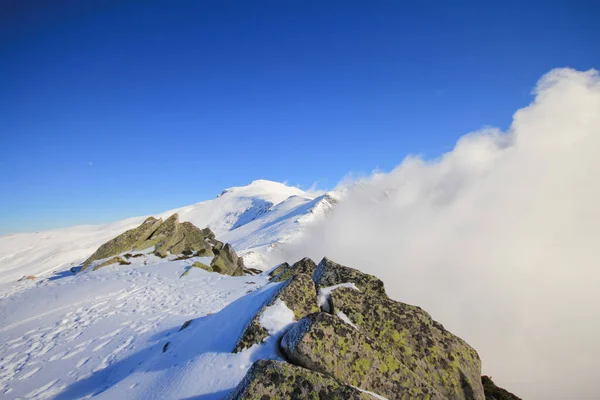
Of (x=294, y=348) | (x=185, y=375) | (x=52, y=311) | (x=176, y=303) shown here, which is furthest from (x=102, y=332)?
(x=294, y=348)

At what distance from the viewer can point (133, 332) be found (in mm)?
16172

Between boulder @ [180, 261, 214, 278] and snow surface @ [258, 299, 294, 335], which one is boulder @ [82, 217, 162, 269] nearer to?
boulder @ [180, 261, 214, 278]

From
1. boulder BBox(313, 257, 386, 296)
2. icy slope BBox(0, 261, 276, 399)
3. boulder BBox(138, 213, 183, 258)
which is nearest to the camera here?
icy slope BBox(0, 261, 276, 399)

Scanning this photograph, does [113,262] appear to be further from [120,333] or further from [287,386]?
[287,386]

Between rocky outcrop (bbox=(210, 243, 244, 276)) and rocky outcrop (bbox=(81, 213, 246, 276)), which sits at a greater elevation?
rocky outcrop (bbox=(81, 213, 246, 276))

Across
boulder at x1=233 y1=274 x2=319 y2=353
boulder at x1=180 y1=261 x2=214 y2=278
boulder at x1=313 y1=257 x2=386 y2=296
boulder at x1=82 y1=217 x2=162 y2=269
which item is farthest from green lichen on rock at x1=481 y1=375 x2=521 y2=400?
boulder at x1=82 y1=217 x2=162 y2=269

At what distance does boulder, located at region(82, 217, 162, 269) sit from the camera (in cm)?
3616

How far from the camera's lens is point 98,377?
471 inches

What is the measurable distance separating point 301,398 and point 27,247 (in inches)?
8019

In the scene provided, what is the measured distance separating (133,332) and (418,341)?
15.4 meters

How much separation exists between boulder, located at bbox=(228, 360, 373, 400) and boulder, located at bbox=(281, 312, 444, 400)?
760 millimetres

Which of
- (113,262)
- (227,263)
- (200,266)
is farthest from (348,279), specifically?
(113,262)

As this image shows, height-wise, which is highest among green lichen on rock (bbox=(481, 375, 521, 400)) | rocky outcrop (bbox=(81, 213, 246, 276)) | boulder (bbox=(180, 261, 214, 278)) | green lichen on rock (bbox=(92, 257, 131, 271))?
rocky outcrop (bbox=(81, 213, 246, 276))

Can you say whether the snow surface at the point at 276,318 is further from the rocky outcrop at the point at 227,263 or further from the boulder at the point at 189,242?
the boulder at the point at 189,242
